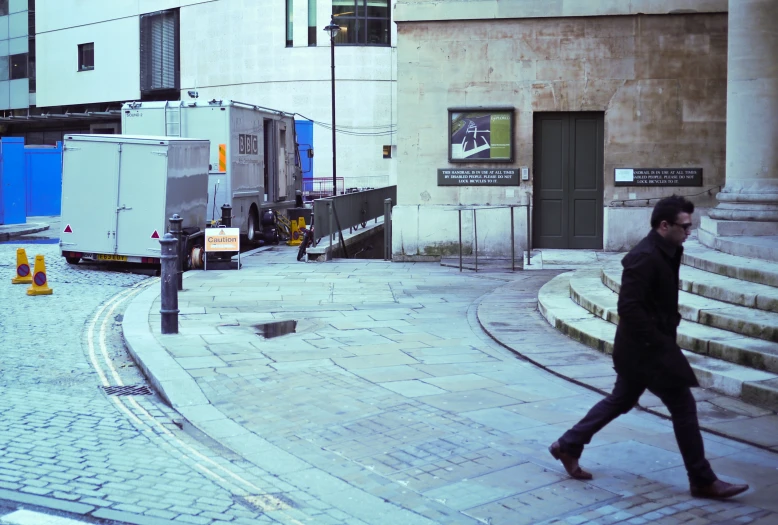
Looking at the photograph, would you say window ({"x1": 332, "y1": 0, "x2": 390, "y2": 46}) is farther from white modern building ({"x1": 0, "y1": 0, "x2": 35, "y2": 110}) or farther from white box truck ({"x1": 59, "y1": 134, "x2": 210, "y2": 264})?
white box truck ({"x1": 59, "y1": 134, "x2": 210, "y2": 264})

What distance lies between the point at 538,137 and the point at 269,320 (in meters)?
8.88

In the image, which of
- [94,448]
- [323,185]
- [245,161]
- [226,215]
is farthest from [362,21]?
[94,448]


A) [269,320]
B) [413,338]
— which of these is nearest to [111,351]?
[269,320]

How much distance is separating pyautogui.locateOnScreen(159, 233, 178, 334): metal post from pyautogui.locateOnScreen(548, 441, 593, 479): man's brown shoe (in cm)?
607

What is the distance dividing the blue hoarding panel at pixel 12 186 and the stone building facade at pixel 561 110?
1682cm

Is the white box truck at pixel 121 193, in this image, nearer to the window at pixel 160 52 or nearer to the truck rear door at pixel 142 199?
the truck rear door at pixel 142 199

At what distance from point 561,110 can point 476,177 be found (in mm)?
2042

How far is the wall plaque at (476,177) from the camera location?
19.3m

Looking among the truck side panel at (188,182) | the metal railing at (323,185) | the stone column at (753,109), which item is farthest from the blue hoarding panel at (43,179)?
the stone column at (753,109)

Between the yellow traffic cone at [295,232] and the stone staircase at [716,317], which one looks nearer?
the stone staircase at [716,317]

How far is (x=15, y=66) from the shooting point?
63.7m

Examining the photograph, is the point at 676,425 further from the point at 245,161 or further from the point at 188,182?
the point at 245,161

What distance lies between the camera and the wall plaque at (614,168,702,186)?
18.8 meters

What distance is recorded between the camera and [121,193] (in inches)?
714
